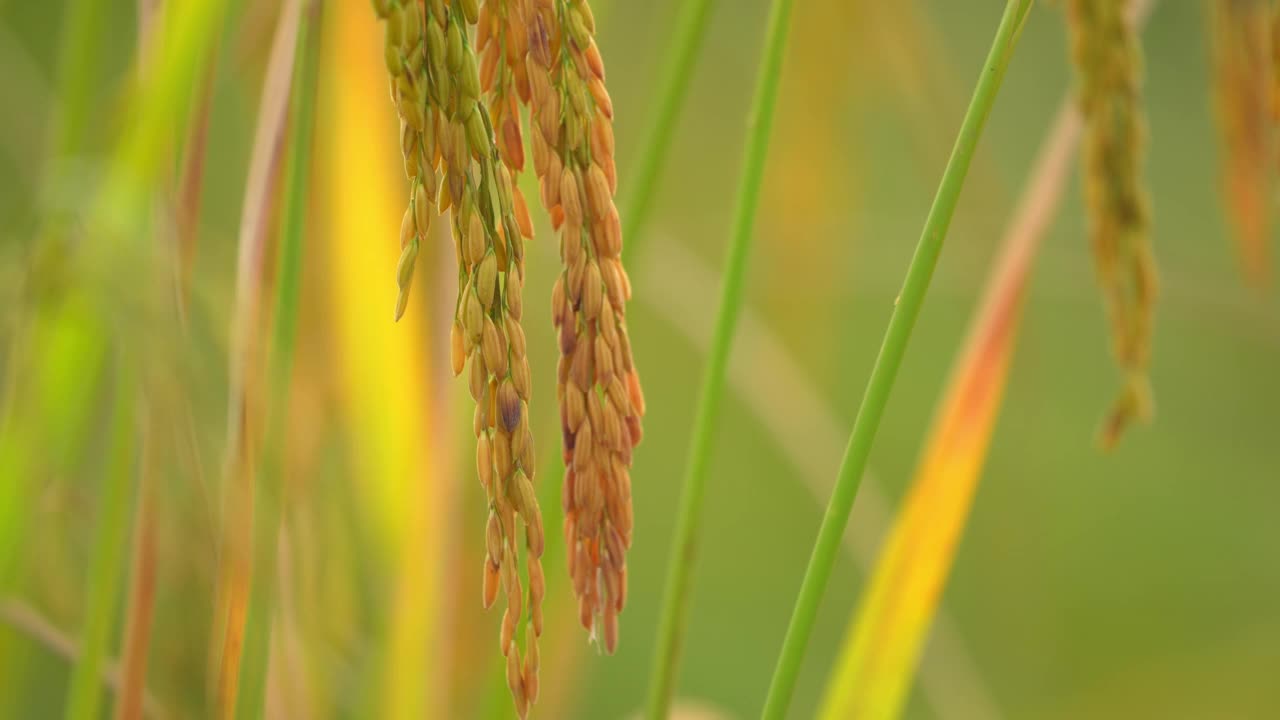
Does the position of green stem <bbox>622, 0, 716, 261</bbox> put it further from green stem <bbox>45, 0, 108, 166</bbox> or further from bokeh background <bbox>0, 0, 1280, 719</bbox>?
green stem <bbox>45, 0, 108, 166</bbox>

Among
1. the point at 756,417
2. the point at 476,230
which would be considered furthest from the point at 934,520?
the point at 756,417

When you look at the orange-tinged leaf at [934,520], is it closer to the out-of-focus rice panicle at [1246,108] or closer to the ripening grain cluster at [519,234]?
the out-of-focus rice panicle at [1246,108]

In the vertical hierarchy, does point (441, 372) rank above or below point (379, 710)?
above

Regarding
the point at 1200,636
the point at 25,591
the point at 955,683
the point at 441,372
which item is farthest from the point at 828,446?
the point at 1200,636

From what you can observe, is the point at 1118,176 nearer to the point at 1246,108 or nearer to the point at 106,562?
the point at 1246,108

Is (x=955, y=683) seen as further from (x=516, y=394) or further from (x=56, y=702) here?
(x=56, y=702)

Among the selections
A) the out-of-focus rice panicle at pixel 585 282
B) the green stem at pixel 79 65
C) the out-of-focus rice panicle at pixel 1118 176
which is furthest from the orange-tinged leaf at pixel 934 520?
the green stem at pixel 79 65
